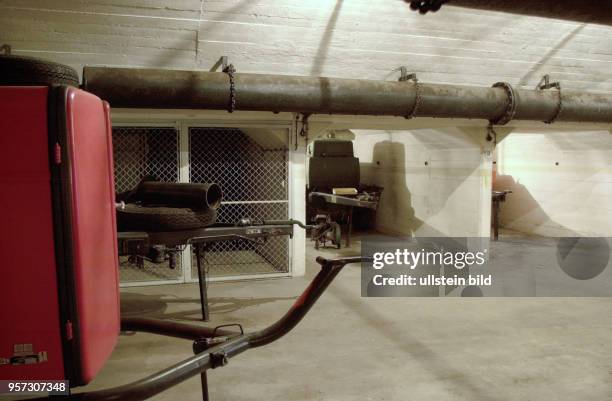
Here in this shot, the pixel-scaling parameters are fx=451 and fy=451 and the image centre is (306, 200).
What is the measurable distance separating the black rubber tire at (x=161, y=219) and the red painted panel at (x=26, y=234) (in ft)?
8.18

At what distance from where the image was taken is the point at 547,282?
7016mm

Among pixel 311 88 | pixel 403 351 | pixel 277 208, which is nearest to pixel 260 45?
pixel 311 88

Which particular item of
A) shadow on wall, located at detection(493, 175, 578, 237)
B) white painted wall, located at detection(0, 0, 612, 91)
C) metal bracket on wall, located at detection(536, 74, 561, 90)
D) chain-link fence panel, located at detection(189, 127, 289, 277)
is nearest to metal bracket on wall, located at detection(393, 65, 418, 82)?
white painted wall, located at detection(0, 0, 612, 91)

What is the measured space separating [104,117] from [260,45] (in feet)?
13.0

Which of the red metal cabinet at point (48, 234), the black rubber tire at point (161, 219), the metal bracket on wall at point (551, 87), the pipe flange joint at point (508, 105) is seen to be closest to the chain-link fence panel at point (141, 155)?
the black rubber tire at point (161, 219)

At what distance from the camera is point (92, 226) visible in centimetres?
210

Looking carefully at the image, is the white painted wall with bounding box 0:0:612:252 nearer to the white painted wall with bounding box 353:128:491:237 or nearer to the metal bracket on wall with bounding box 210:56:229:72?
the metal bracket on wall with bounding box 210:56:229:72

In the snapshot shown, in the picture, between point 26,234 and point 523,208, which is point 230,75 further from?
point 523,208

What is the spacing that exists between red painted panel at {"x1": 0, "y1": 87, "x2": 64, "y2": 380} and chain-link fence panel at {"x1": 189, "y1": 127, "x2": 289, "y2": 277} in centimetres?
584

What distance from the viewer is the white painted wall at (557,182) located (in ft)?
32.9

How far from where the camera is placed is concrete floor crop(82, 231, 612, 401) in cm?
369

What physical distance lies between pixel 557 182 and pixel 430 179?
3355mm

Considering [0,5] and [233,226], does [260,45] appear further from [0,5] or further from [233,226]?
[0,5]

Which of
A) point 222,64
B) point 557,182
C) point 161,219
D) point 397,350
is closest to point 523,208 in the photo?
point 557,182
